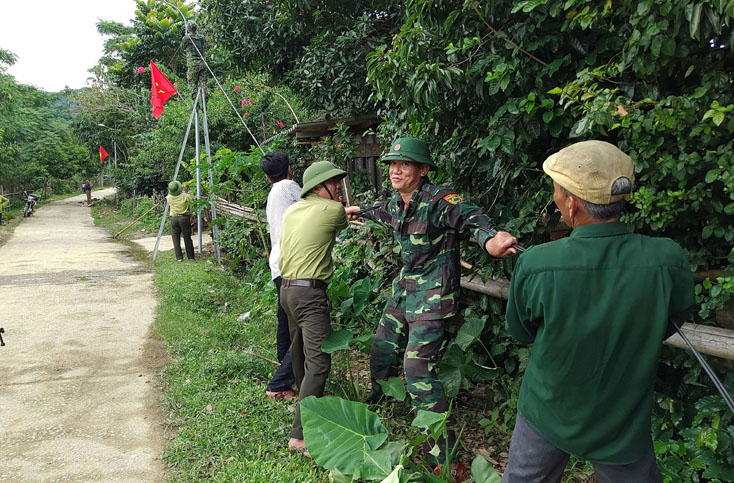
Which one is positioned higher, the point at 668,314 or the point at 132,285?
the point at 668,314

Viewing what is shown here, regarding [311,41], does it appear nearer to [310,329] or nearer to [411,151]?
[411,151]

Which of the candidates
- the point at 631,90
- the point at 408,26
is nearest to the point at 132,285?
the point at 408,26

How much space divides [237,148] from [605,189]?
13.2 m

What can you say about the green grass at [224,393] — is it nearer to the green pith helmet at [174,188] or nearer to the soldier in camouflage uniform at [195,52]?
the green pith helmet at [174,188]

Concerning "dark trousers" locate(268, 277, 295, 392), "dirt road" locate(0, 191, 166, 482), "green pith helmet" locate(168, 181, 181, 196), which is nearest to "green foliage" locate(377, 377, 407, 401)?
"dark trousers" locate(268, 277, 295, 392)

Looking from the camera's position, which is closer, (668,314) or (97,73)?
(668,314)

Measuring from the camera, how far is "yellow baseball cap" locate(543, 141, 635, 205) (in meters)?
1.68

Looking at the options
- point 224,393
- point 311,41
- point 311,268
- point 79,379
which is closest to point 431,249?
point 311,268

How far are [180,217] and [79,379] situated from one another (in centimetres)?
644

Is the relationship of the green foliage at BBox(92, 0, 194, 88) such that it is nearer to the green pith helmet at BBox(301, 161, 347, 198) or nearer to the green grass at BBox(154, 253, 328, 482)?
the green grass at BBox(154, 253, 328, 482)

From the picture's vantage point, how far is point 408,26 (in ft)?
10.6

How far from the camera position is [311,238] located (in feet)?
11.3

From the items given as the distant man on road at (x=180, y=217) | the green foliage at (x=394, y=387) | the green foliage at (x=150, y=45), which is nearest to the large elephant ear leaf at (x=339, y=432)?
the green foliage at (x=394, y=387)

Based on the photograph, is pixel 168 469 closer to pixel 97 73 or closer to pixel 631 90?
pixel 631 90
